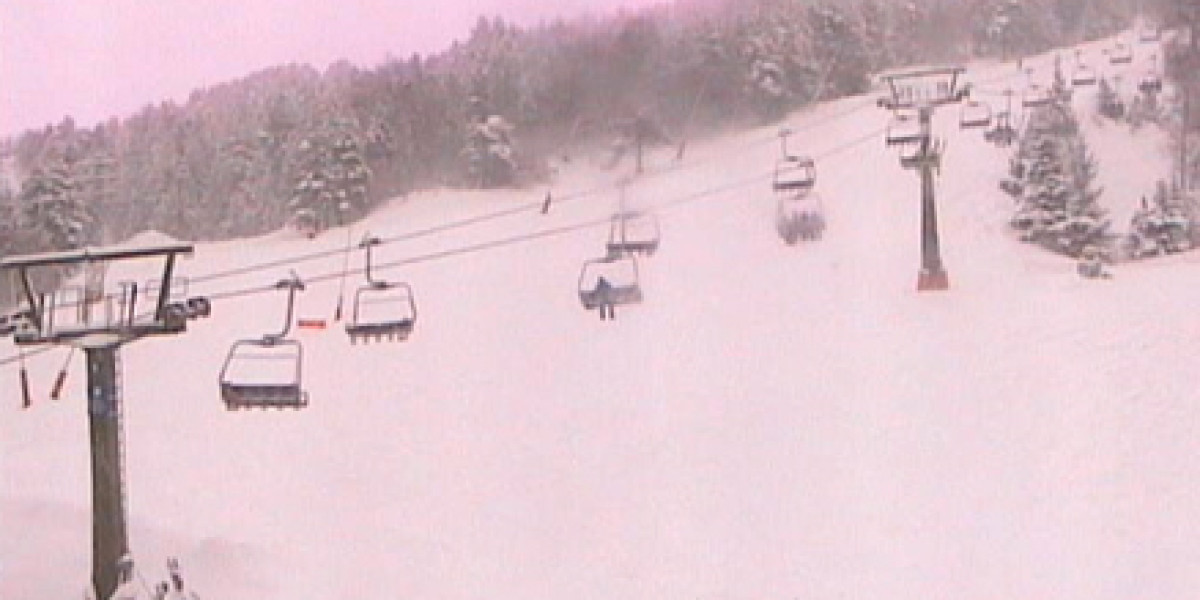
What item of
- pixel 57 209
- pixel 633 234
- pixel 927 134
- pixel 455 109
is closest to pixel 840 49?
pixel 927 134

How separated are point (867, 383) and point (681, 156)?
665 millimetres

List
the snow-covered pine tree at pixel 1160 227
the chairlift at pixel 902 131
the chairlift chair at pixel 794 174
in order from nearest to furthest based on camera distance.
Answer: the snow-covered pine tree at pixel 1160 227, the chairlift chair at pixel 794 174, the chairlift at pixel 902 131

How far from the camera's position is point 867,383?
2332mm

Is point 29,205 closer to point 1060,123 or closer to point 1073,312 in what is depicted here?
point 1073,312

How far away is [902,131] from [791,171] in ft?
1.21

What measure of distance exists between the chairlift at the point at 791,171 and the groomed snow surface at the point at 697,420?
1.7 inches

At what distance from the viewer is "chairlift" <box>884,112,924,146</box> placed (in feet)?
10.5

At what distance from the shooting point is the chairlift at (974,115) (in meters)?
3.33

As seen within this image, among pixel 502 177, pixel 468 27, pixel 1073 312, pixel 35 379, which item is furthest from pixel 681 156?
pixel 35 379

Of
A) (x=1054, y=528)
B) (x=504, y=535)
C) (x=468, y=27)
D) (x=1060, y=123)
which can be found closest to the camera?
(x=1054, y=528)

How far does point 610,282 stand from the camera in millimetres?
2650

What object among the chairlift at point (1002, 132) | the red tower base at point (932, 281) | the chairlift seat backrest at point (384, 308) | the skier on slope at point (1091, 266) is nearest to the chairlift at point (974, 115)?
the chairlift at point (1002, 132)

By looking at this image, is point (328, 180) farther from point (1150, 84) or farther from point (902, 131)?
point (1150, 84)

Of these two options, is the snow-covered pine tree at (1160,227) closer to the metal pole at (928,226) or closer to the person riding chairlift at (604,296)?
the metal pole at (928,226)
